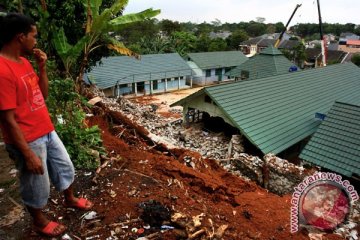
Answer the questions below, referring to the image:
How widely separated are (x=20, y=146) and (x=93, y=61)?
1297cm

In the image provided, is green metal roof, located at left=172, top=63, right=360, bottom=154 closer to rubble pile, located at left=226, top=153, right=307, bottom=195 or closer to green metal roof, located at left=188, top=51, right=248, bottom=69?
rubble pile, located at left=226, top=153, right=307, bottom=195

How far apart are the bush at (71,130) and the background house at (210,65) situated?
29166mm

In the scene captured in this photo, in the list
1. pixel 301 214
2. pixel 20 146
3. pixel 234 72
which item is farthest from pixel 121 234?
pixel 234 72

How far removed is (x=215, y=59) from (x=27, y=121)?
3571 cm

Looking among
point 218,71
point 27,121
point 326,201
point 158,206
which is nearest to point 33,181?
point 27,121

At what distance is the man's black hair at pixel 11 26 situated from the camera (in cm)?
273

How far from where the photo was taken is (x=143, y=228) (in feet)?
12.3

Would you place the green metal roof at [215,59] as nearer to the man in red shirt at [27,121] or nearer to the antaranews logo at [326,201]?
the antaranews logo at [326,201]

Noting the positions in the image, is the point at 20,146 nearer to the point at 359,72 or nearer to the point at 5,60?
the point at 5,60

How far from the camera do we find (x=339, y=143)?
32.3 ft

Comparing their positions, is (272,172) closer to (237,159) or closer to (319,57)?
(237,159)

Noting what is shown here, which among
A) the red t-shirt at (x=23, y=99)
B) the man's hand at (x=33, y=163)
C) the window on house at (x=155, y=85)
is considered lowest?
the window on house at (x=155, y=85)

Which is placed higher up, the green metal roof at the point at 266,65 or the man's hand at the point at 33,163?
the man's hand at the point at 33,163

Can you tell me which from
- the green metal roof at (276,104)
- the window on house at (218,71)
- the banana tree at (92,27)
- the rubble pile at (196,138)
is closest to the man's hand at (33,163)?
the banana tree at (92,27)
